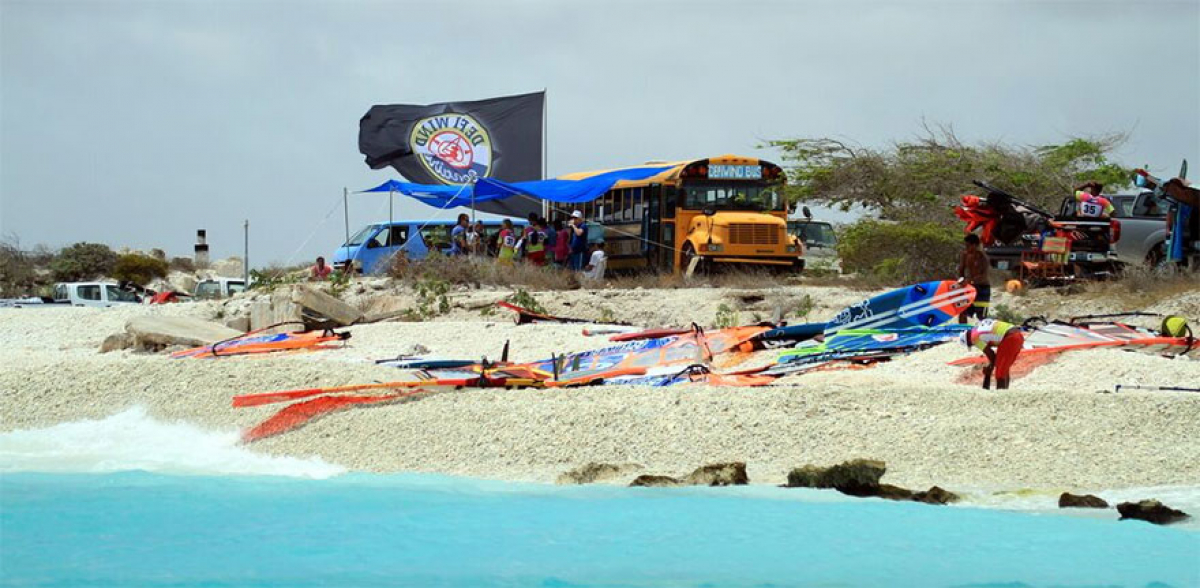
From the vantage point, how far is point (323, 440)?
37.8ft

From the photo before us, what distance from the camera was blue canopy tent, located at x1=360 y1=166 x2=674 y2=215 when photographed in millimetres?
26328

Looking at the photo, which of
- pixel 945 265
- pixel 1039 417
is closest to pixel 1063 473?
pixel 1039 417

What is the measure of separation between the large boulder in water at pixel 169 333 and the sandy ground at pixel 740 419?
3.93 m

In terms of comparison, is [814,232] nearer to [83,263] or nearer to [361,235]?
[361,235]

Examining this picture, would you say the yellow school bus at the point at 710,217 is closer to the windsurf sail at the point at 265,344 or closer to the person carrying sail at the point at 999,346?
the windsurf sail at the point at 265,344

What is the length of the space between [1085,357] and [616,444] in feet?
17.1

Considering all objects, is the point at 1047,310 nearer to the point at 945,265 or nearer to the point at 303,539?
the point at 945,265

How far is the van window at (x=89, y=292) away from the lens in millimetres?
31656

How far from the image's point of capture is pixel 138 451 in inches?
484

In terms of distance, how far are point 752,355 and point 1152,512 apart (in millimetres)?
6453

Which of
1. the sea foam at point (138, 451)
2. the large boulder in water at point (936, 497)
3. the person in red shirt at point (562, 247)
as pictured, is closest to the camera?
the large boulder in water at point (936, 497)

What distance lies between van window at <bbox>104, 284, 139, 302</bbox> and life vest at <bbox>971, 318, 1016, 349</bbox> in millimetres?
24488

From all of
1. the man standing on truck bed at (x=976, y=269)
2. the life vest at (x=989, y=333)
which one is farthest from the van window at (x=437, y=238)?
the life vest at (x=989, y=333)

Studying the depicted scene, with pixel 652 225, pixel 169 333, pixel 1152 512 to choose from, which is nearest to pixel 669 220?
pixel 652 225
